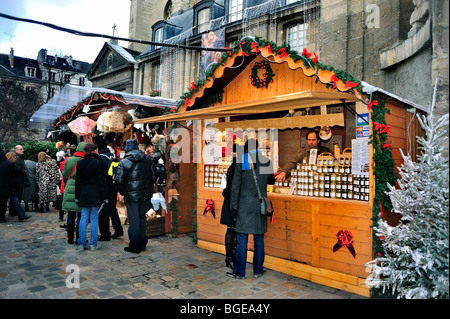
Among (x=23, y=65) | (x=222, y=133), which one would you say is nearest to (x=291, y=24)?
(x=222, y=133)

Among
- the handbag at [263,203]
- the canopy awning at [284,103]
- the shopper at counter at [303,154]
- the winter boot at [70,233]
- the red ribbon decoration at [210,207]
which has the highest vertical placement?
the canopy awning at [284,103]

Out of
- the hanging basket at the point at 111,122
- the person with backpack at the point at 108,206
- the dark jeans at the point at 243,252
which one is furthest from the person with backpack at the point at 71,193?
the dark jeans at the point at 243,252

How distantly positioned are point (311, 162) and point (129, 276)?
140 inches

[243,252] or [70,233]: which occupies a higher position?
[243,252]

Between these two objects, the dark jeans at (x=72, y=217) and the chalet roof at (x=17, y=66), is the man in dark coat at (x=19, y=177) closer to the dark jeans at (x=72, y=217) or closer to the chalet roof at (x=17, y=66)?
the dark jeans at (x=72, y=217)

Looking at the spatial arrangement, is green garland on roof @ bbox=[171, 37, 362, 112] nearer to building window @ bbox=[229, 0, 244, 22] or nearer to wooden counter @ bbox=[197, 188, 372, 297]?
wooden counter @ bbox=[197, 188, 372, 297]

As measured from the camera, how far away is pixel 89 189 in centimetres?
626

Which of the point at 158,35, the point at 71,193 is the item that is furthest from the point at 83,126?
the point at 158,35

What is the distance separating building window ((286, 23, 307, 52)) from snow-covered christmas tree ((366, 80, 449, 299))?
11.0m

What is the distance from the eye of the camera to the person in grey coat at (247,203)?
486 cm

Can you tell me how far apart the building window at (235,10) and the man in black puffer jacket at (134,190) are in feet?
41.6

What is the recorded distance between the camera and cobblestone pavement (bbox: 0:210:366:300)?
4.34m

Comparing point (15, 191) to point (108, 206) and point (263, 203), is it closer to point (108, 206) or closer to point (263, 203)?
point (108, 206)

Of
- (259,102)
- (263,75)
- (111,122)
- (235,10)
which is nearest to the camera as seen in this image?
(259,102)
